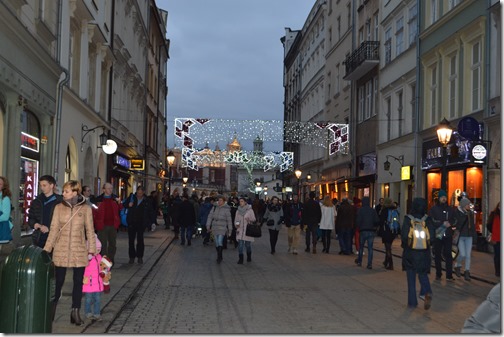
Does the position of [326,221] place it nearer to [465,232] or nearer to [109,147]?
[465,232]

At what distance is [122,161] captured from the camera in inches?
1346

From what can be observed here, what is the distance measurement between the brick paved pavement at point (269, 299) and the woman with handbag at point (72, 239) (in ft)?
1.69

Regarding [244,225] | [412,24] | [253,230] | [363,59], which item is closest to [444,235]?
[253,230]

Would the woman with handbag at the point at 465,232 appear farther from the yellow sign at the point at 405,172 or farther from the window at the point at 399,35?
the window at the point at 399,35

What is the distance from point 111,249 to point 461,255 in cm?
700

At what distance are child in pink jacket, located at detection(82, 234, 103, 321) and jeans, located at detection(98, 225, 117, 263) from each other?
5.08 m

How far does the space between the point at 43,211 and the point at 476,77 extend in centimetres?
1722

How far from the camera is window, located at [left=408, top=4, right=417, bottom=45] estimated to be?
28734mm

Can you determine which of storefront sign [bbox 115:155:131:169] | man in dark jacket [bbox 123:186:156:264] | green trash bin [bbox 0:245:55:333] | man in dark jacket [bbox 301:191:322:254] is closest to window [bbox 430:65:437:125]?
man in dark jacket [bbox 301:191:322:254]

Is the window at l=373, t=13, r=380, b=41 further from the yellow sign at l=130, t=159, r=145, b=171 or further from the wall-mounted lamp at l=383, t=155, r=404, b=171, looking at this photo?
the yellow sign at l=130, t=159, r=145, b=171

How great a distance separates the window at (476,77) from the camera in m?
22.3

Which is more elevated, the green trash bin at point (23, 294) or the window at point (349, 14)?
the window at point (349, 14)

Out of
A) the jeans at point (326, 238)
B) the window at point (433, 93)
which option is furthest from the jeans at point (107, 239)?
the window at point (433, 93)

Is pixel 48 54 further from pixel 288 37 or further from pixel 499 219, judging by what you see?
pixel 288 37
